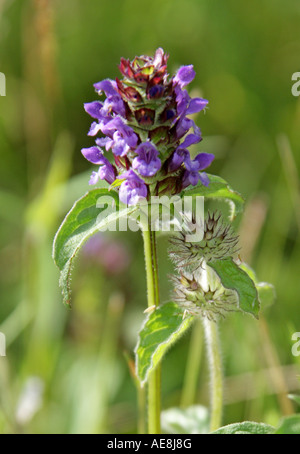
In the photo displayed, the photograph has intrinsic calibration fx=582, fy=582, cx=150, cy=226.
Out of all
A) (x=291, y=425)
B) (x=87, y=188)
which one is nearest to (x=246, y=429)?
(x=291, y=425)

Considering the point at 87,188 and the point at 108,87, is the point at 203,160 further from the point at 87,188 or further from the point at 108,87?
the point at 87,188

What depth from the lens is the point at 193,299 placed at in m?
1.58

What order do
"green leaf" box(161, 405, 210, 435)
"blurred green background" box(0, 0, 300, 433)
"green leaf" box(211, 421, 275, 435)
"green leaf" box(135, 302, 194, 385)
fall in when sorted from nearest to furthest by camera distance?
1. "green leaf" box(211, 421, 275, 435)
2. "green leaf" box(135, 302, 194, 385)
3. "green leaf" box(161, 405, 210, 435)
4. "blurred green background" box(0, 0, 300, 433)

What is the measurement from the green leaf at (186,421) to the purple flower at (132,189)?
0.97 metres

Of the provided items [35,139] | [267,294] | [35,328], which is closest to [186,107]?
[267,294]

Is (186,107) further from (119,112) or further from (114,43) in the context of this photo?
(114,43)

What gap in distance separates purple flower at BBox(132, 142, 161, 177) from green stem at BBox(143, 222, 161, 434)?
8.2 inches

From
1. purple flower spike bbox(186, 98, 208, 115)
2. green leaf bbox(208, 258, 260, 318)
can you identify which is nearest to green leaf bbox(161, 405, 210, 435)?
green leaf bbox(208, 258, 260, 318)

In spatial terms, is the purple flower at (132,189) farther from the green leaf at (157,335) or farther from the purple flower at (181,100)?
the green leaf at (157,335)

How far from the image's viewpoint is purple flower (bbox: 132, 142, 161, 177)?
1.41 m

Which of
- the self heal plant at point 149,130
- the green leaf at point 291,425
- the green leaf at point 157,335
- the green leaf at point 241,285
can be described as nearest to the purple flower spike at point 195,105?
the self heal plant at point 149,130

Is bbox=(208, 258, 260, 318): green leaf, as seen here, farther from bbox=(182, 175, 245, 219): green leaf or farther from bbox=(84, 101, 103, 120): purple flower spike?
bbox=(84, 101, 103, 120): purple flower spike

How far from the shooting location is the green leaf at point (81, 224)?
1.43m

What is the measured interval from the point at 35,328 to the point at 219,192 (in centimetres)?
147
